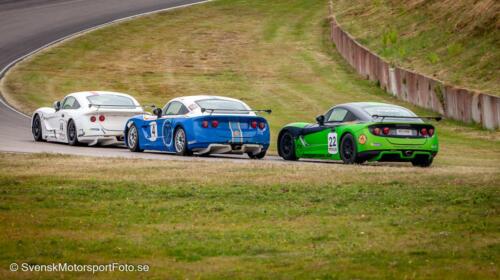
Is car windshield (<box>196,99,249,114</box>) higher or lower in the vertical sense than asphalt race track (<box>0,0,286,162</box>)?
lower

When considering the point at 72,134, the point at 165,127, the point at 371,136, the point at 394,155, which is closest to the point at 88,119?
the point at 72,134

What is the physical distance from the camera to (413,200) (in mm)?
13977

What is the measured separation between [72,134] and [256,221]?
1447cm

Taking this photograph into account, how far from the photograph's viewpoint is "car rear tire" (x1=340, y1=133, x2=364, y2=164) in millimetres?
20297

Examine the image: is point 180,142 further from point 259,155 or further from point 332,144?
point 332,144

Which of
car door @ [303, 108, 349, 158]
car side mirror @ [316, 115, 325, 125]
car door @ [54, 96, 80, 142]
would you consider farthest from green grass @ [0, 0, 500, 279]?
car door @ [54, 96, 80, 142]

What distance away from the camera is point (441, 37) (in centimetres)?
4212

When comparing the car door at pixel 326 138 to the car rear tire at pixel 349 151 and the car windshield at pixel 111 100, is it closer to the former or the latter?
the car rear tire at pixel 349 151

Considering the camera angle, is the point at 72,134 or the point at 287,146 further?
the point at 72,134

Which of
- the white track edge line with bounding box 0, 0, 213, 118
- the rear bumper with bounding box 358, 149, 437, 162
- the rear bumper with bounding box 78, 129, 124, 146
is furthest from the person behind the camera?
the white track edge line with bounding box 0, 0, 213, 118

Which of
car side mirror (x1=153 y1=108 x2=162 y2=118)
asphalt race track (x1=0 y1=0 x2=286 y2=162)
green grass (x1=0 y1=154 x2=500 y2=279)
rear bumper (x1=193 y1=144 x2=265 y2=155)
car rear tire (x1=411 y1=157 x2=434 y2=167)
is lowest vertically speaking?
car rear tire (x1=411 y1=157 x2=434 y2=167)

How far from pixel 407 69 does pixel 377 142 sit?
62.5ft

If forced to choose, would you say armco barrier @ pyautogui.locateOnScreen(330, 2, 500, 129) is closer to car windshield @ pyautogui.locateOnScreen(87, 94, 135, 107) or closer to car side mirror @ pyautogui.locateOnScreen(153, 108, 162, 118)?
car windshield @ pyautogui.locateOnScreen(87, 94, 135, 107)

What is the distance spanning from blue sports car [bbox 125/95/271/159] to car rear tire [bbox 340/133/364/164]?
2.49 metres
